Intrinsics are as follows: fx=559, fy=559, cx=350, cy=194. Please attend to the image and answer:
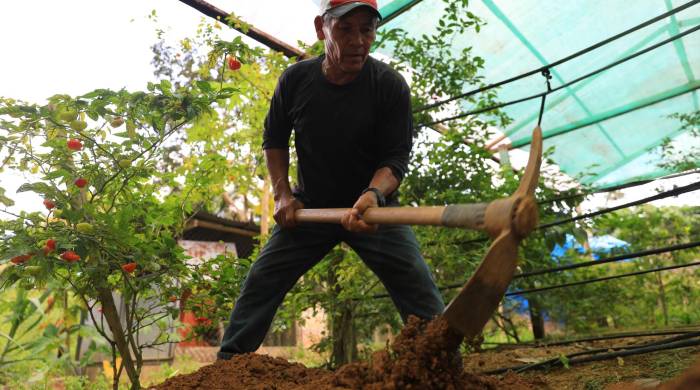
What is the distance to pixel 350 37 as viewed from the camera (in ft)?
7.11

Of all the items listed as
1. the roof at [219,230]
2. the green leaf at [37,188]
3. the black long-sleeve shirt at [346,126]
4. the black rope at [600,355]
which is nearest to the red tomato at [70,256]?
the green leaf at [37,188]

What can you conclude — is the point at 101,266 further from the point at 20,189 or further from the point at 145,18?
the point at 145,18

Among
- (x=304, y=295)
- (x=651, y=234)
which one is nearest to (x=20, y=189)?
(x=304, y=295)

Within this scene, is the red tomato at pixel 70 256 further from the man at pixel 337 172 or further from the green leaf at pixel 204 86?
the green leaf at pixel 204 86

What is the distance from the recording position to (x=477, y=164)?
4.15 m

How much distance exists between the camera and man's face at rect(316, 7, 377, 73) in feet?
6.91

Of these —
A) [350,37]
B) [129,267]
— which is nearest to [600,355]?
[350,37]

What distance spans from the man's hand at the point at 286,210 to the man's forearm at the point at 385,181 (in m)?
0.38

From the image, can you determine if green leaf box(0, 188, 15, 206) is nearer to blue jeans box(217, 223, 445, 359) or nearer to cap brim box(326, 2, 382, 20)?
blue jeans box(217, 223, 445, 359)

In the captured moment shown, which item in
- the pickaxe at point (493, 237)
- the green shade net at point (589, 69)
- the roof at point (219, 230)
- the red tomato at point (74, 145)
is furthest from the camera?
the roof at point (219, 230)

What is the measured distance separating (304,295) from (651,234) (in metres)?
4.47

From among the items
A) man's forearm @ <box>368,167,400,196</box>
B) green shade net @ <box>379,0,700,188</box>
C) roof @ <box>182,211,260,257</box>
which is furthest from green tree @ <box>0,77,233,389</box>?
roof @ <box>182,211,260,257</box>

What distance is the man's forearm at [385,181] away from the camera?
7.42 ft

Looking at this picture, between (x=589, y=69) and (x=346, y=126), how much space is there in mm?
4065
